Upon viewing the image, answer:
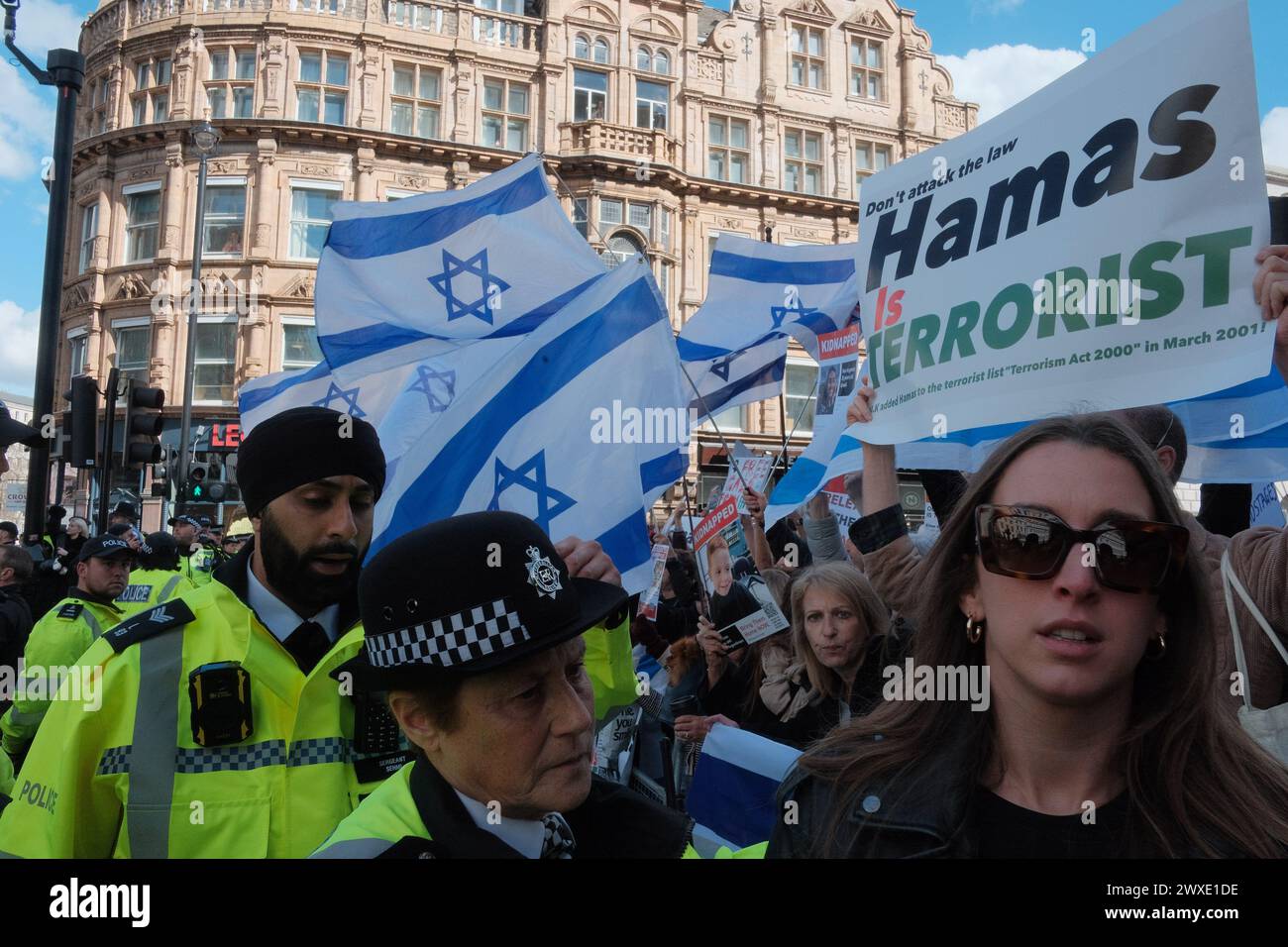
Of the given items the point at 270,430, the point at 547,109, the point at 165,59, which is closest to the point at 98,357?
the point at 165,59

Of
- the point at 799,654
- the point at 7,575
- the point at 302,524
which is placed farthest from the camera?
the point at 7,575

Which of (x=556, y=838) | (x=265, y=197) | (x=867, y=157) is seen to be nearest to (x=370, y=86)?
(x=265, y=197)

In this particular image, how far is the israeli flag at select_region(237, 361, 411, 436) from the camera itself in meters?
6.30

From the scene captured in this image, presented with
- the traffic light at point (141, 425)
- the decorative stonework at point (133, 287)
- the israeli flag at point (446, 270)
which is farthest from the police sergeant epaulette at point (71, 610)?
the decorative stonework at point (133, 287)

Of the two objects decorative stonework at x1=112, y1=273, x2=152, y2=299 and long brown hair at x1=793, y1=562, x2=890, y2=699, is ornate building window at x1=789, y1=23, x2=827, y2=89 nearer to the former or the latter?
decorative stonework at x1=112, y1=273, x2=152, y2=299

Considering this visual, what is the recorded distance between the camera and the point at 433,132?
26.1 m

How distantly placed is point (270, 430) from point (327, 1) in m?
26.9

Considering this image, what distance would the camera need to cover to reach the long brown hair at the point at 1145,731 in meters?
1.47

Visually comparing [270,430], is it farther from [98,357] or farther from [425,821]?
[98,357]

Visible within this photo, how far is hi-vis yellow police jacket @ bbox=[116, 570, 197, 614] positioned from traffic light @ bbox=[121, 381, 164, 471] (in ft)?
3.58

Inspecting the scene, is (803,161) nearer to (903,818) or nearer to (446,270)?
→ (446,270)

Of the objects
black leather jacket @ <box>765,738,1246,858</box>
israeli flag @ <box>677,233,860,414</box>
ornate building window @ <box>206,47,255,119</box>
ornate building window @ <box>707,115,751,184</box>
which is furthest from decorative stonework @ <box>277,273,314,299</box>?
black leather jacket @ <box>765,738,1246,858</box>

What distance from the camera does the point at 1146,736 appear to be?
1.55 m
